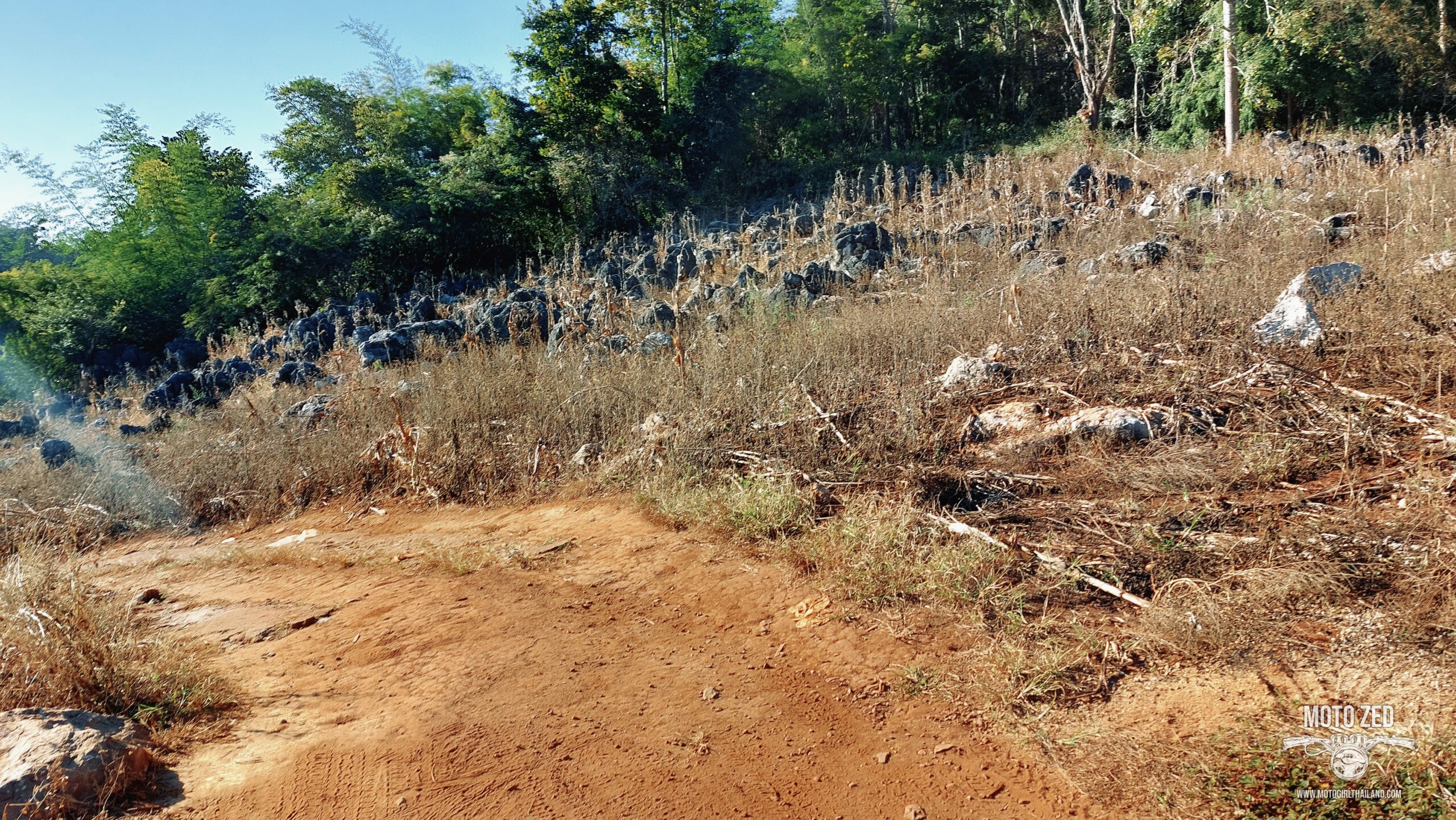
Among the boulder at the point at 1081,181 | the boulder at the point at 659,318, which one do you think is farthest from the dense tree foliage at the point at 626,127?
the boulder at the point at 659,318

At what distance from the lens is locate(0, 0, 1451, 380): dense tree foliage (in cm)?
1492

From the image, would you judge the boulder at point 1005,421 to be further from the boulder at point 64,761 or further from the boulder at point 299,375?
the boulder at point 299,375

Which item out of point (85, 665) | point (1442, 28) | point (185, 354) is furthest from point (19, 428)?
point (1442, 28)

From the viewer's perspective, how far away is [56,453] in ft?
A: 25.5

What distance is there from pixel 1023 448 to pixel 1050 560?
132cm

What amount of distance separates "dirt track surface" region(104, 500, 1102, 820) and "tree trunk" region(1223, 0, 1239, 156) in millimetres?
12803

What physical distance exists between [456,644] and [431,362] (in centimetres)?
546

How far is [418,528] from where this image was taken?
5430 mm

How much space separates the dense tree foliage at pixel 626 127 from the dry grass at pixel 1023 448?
25.8 feet

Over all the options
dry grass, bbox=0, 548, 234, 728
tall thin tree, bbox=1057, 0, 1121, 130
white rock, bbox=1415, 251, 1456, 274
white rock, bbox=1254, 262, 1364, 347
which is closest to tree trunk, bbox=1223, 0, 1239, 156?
tall thin tree, bbox=1057, 0, 1121, 130

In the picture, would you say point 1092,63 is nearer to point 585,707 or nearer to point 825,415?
point 825,415

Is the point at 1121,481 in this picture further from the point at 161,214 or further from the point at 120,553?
the point at 161,214

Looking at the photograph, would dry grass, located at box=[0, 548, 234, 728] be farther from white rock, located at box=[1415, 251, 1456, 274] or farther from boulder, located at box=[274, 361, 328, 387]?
white rock, located at box=[1415, 251, 1456, 274]
